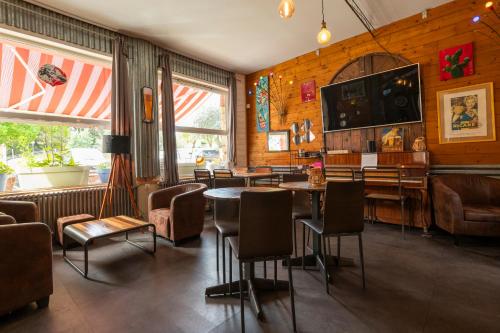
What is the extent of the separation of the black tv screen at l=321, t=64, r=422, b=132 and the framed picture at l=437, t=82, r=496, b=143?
335 mm

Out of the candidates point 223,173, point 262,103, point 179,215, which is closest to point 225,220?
point 179,215

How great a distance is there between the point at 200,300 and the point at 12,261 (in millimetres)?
1371

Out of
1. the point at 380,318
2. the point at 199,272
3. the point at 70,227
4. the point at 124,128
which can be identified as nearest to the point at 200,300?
the point at 199,272

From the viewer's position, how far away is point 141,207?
15.0ft

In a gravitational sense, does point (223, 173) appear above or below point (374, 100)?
below

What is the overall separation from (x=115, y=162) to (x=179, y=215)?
5.24ft

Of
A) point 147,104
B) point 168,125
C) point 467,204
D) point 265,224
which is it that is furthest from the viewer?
point 168,125

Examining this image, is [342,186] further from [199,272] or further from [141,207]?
[141,207]

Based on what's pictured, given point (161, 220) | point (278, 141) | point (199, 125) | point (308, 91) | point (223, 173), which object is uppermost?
point (308, 91)

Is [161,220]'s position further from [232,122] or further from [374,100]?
[374,100]

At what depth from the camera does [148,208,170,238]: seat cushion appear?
3.44 metres

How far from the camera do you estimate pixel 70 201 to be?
3.79 metres

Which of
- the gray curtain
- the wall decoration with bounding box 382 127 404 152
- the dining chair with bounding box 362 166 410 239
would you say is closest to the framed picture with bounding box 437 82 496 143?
the wall decoration with bounding box 382 127 404 152

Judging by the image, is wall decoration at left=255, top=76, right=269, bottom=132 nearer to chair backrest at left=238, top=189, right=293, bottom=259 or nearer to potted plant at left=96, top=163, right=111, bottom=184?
potted plant at left=96, top=163, right=111, bottom=184
